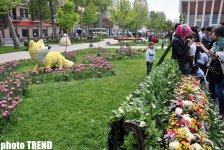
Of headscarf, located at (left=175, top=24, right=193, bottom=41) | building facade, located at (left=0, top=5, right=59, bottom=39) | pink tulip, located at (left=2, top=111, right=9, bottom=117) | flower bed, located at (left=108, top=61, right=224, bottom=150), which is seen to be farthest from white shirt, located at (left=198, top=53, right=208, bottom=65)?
building facade, located at (left=0, top=5, right=59, bottom=39)

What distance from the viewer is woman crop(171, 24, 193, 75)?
558cm

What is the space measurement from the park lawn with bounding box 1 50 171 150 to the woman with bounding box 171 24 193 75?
1.76 metres

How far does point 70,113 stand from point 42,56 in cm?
537

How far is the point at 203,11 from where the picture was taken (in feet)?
244

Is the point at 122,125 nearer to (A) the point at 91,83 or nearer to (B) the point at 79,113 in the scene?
(B) the point at 79,113

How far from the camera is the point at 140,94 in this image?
3137mm

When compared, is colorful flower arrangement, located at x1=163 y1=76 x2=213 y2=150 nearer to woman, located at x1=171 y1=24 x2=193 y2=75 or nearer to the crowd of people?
the crowd of people

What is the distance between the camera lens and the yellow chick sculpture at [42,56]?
32.7 feet

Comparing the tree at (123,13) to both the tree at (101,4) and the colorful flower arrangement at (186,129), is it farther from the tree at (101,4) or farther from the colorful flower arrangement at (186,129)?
the colorful flower arrangement at (186,129)

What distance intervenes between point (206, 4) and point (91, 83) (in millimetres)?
75656

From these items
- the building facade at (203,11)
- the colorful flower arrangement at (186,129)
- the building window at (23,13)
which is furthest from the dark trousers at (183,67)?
the building facade at (203,11)

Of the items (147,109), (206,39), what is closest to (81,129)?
(147,109)

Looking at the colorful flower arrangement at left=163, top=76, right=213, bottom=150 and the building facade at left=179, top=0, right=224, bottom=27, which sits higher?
the building facade at left=179, top=0, right=224, bottom=27

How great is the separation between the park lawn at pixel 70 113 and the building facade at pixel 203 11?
70.9 m
